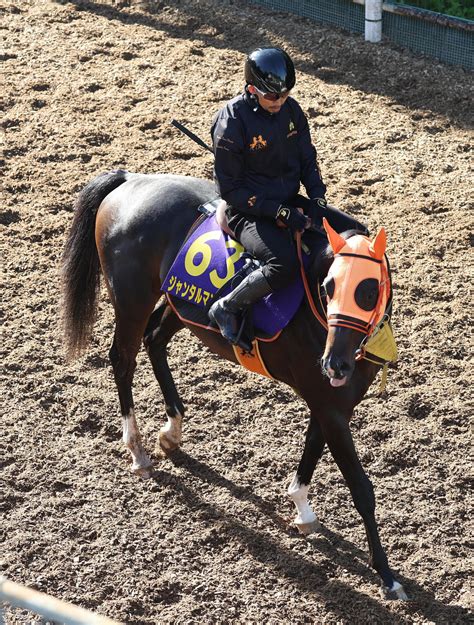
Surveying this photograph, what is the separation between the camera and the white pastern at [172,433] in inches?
241

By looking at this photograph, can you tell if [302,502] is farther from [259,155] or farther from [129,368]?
[259,155]

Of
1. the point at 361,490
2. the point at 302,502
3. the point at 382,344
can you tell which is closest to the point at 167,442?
the point at 302,502

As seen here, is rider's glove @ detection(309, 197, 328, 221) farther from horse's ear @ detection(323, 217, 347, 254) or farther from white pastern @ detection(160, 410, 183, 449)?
white pastern @ detection(160, 410, 183, 449)

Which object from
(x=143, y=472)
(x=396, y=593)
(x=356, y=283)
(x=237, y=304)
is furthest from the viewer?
(x=143, y=472)

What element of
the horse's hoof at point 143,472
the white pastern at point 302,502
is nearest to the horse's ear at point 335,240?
the white pastern at point 302,502

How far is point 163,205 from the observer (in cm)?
577

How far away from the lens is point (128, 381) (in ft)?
20.1

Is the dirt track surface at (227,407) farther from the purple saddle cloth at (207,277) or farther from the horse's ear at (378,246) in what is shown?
the horse's ear at (378,246)

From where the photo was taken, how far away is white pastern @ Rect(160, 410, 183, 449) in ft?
20.1

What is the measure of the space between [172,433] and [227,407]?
1.62 ft

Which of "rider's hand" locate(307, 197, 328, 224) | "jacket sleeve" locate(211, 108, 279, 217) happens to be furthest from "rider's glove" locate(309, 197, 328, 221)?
"jacket sleeve" locate(211, 108, 279, 217)

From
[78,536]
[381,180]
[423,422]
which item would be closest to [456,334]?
[423,422]

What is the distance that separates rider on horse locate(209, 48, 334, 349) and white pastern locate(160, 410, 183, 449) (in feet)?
3.44

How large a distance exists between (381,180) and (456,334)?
2143mm
